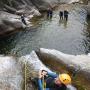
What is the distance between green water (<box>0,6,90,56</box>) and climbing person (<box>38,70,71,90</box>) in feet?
41.9

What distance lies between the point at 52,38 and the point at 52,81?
734 inches

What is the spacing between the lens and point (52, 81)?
14.6 m

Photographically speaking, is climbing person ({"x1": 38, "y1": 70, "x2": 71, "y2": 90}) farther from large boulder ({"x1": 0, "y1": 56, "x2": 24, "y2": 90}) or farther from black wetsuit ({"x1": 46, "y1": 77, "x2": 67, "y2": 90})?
large boulder ({"x1": 0, "y1": 56, "x2": 24, "y2": 90})

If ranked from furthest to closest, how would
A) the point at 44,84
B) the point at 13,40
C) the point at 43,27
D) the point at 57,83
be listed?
the point at 43,27, the point at 13,40, the point at 44,84, the point at 57,83

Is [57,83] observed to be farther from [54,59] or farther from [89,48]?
[89,48]

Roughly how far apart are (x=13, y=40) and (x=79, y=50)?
28.7 feet

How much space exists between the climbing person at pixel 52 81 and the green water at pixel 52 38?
12782 mm

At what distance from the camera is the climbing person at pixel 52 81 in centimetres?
1355

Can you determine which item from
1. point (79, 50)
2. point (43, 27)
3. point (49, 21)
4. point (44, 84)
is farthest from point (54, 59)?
point (49, 21)

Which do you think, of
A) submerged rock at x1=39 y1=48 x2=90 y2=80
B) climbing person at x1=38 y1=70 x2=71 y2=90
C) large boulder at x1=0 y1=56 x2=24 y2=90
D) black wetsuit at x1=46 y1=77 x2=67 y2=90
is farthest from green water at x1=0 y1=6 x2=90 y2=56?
black wetsuit at x1=46 y1=77 x2=67 y2=90

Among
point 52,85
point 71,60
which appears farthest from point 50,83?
point 71,60

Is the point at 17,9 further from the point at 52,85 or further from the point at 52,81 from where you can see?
the point at 52,85

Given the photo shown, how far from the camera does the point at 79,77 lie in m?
18.7

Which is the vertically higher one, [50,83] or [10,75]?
[10,75]
